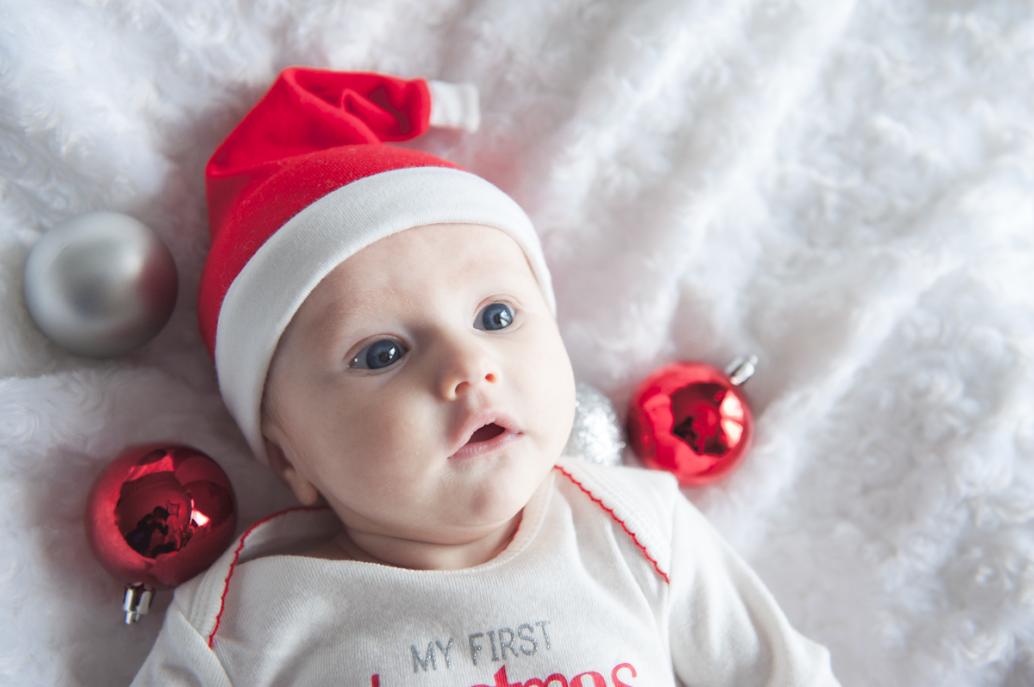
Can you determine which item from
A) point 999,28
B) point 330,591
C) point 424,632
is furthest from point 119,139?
point 999,28

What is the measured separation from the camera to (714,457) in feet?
4.46

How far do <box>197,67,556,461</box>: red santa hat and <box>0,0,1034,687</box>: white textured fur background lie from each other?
8 centimetres

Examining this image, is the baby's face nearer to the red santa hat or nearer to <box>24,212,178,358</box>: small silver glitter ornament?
the red santa hat

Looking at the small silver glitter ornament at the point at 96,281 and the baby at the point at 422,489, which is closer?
the baby at the point at 422,489

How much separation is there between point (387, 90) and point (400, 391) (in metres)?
0.54

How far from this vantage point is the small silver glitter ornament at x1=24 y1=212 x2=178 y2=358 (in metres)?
1.24

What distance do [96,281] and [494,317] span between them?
0.53 meters

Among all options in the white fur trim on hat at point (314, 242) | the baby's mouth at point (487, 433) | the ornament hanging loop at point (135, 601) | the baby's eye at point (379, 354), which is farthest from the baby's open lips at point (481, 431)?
the ornament hanging loop at point (135, 601)

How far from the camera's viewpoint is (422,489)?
1057mm

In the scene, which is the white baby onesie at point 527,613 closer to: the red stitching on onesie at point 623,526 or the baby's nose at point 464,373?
the red stitching on onesie at point 623,526

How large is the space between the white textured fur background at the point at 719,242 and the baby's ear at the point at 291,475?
0.13m

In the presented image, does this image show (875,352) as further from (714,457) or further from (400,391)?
(400,391)

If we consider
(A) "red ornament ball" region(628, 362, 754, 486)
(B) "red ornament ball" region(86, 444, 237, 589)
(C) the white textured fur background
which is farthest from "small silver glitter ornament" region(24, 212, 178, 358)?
(A) "red ornament ball" region(628, 362, 754, 486)

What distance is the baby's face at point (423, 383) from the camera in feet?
3.45
